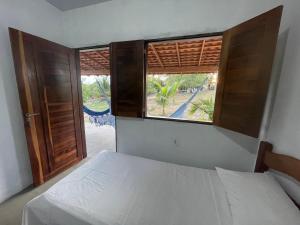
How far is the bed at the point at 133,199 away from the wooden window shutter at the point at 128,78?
87 cm

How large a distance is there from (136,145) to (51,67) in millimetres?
1627

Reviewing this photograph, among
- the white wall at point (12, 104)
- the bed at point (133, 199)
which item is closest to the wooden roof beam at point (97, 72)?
the white wall at point (12, 104)

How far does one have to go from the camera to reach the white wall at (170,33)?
1557 millimetres

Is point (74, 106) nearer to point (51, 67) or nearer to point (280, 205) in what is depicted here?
point (51, 67)

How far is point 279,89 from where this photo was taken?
1.28 m

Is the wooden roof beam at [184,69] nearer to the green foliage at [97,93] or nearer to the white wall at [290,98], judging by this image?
the white wall at [290,98]

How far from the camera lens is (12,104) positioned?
64.7 inches

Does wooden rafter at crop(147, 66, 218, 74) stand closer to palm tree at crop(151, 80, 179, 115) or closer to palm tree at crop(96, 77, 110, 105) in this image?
palm tree at crop(151, 80, 179, 115)

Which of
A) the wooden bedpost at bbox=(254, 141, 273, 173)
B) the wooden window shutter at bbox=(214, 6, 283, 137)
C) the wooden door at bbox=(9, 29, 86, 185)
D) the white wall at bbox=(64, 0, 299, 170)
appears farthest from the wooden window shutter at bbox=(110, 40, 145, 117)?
the wooden bedpost at bbox=(254, 141, 273, 173)

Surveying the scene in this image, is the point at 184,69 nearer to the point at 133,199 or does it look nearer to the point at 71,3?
the point at 71,3

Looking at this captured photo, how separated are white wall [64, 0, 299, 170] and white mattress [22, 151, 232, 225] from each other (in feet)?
1.66

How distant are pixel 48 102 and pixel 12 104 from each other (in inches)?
14.0

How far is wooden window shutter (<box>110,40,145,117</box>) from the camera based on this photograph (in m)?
1.87

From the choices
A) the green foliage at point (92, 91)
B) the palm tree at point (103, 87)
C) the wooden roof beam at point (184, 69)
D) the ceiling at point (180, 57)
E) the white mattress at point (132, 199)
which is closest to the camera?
the white mattress at point (132, 199)
